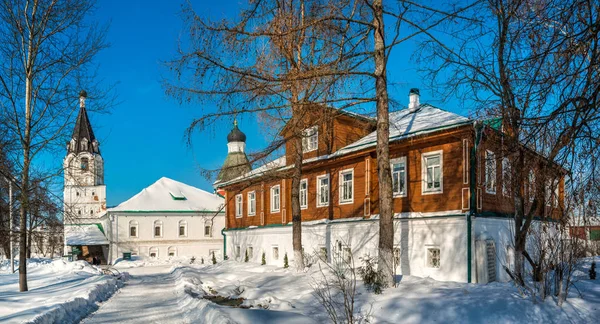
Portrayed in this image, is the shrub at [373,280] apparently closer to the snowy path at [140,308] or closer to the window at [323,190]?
the snowy path at [140,308]

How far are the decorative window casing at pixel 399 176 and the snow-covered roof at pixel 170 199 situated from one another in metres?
29.5

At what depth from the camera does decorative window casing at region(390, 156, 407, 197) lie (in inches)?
673

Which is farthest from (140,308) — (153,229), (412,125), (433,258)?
(153,229)

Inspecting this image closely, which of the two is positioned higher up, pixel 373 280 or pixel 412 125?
pixel 412 125

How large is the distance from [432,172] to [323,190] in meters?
6.16

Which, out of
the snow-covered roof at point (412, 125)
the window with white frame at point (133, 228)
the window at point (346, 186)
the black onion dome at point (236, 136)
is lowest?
the window with white frame at point (133, 228)

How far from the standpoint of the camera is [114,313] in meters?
11.3

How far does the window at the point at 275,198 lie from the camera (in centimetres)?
2502

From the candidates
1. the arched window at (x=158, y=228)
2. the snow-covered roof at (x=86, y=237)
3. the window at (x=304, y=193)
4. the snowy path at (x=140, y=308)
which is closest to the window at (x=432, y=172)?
the window at (x=304, y=193)

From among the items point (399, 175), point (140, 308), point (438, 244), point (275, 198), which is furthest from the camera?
point (275, 198)

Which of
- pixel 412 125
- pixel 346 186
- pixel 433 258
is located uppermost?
pixel 412 125

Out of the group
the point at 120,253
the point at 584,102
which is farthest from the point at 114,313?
the point at 120,253

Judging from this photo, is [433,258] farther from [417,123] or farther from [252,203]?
[252,203]

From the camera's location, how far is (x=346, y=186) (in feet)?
64.8
